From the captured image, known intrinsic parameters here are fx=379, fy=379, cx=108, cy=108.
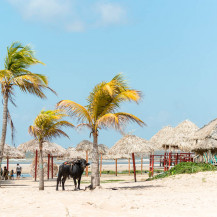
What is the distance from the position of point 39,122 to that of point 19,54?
419cm

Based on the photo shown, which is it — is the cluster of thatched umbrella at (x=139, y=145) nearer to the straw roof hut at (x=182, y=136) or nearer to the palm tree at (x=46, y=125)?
the straw roof hut at (x=182, y=136)

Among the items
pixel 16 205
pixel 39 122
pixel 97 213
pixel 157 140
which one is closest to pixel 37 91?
pixel 39 122

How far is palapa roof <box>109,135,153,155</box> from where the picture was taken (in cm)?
2125

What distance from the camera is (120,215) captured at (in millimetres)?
8539

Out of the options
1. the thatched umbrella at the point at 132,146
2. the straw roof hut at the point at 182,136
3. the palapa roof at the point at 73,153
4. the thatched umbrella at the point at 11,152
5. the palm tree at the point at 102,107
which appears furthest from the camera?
the palapa roof at the point at 73,153

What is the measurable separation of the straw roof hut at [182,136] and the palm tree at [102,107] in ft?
44.0

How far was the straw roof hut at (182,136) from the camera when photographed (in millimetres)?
27719

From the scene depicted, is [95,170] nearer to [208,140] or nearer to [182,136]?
[208,140]

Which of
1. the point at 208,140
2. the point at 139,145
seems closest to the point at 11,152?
the point at 139,145

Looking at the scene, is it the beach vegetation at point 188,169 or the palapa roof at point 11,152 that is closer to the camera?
the beach vegetation at point 188,169

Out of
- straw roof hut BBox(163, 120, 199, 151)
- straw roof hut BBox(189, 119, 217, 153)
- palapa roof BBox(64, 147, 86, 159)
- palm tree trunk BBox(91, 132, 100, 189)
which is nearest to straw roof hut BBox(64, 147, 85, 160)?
palapa roof BBox(64, 147, 86, 159)

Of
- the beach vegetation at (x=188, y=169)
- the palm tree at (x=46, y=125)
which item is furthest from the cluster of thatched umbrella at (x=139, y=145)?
the palm tree at (x=46, y=125)

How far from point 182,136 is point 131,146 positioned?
7.98 metres

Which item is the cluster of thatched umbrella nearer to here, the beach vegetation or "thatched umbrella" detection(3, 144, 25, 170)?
"thatched umbrella" detection(3, 144, 25, 170)
